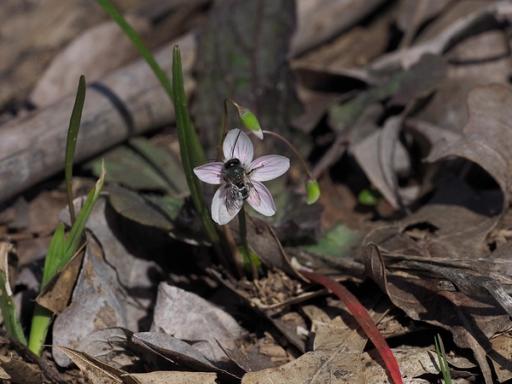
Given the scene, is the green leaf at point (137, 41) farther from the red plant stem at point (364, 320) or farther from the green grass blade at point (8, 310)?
the green grass blade at point (8, 310)

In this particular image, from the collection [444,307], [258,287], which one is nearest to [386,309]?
[444,307]

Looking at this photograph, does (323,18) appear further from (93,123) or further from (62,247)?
(62,247)

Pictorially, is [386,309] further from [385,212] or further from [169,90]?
[169,90]

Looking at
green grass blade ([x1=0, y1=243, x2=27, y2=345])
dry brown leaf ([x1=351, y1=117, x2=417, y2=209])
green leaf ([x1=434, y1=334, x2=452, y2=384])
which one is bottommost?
green leaf ([x1=434, y1=334, x2=452, y2=384])

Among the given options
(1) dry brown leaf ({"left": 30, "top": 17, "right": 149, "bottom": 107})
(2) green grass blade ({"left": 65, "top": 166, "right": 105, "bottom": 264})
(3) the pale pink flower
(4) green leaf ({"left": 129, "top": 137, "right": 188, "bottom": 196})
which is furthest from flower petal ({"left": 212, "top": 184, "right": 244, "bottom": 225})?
(1) dry brown leaf ({"left": 30, "top": 17, "right": 149, "bottom": 107})

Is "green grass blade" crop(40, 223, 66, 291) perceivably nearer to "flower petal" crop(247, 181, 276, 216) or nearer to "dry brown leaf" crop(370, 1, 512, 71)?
Result: "flower petal" crop(247, 181, 276, 216)

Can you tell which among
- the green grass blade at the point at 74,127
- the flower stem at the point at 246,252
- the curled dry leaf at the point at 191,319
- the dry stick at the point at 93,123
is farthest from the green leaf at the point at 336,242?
the dry stick at the point at 93,123

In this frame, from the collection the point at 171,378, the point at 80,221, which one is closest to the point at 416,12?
the point at 80,221
